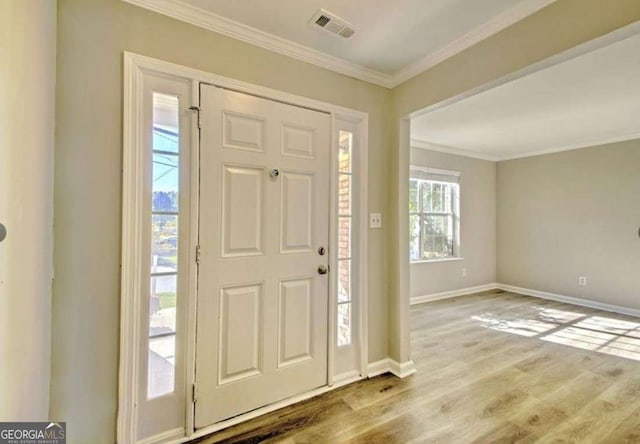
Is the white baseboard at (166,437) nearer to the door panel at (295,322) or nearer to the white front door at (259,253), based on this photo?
the white front door at (259,253)

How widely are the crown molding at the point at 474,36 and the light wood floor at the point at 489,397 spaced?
94.7 inches

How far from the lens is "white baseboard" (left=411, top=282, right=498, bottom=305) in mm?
4508

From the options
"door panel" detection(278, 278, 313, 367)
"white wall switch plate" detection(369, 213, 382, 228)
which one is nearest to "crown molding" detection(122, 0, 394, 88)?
"white wall switch plate" detection(369, 213, 382, 228)

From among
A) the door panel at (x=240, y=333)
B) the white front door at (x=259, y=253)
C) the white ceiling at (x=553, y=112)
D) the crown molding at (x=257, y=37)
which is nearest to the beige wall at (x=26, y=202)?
the crown molding at (x=257, y=37)

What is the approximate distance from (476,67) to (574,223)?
4146mm

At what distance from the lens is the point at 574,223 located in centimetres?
452

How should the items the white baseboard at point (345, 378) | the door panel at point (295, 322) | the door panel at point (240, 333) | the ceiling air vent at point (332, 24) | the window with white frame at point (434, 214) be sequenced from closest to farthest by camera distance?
the ceiling air vent at point (332, 24), the door panel at point (240, 333), the door panel at point (295, 322), the white baseboard at point (345, 378), the window with white frame at point (434, 214)

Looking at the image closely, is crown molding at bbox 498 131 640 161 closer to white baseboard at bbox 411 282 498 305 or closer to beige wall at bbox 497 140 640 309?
beige wall at bbox 497 140 640 309

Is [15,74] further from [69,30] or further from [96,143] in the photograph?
[69,30]

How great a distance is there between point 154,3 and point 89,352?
6.13 ft

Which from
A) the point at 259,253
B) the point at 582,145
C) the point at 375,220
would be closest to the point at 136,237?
the point at 259,253

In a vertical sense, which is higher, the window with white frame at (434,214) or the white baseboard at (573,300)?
the window with white frame at (434,214)

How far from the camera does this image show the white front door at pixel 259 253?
1.73 metres

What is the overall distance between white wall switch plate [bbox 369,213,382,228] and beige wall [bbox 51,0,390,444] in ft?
5.55
